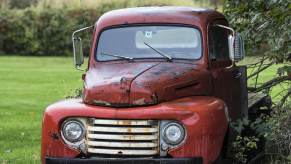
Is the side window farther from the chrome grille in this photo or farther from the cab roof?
the chrome grille

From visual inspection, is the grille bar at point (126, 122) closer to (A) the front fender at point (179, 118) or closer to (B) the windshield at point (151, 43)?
(A) the front fender at point (179, 118)

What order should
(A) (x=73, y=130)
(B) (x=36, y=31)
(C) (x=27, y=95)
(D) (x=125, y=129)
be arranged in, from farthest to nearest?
(B) (x=36, y=31)
(C) (x=27, y=95)
(A) (x=73, y=130)
(D) (x=125, y=129)

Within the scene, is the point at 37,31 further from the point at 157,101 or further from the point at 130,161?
the point at 130,161

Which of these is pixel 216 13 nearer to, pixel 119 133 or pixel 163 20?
pixel 163 20

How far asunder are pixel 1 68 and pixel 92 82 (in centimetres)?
2108

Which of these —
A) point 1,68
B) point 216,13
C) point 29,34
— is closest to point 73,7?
point 29,34

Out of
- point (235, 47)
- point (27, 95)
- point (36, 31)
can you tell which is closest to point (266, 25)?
point (235, 47)

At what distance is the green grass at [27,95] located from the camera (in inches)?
431

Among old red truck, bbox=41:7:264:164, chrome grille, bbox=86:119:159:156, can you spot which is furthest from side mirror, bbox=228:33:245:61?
chrome grille, bbox=86:119:159:156

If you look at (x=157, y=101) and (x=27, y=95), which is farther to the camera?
(x=27, y=95)

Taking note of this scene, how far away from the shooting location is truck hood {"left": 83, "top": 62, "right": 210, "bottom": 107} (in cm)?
675

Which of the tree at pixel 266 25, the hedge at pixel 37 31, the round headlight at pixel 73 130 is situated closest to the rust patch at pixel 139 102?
the round headlight at pixel 73 130

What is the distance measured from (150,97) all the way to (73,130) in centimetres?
83

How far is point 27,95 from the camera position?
1862 cm
